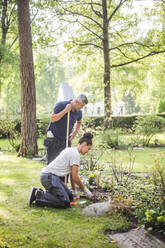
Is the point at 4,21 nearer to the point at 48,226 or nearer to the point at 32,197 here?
the point at 32,197

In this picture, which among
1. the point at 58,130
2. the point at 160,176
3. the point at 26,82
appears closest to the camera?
the point at 160,176

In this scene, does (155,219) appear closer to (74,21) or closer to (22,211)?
(22,211)

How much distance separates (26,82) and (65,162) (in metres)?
5.07

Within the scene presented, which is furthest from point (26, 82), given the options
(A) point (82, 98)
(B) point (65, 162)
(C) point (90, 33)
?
(C) point (90, 33)

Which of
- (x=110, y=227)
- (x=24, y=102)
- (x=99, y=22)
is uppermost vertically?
(x=99, y=22)

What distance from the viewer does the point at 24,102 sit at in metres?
8.63

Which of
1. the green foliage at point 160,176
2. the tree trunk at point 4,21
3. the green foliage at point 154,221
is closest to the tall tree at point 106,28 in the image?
the tree trunk at point 4,21

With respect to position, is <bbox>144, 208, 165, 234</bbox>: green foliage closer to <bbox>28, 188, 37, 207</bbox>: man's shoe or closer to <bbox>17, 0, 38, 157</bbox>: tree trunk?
<bbox>28, 188, 37, 207</bbox>: man's shoe

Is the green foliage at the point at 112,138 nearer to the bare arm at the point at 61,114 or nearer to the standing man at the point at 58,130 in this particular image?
the standing man at the point at 58,130

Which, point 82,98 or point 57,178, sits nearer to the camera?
point 57,178

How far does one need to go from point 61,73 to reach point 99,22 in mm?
42961

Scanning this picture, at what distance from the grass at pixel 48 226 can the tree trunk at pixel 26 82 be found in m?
3.97

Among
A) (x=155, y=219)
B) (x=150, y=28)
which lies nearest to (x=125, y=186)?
(x=155, y=219)

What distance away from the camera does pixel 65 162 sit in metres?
4.14
